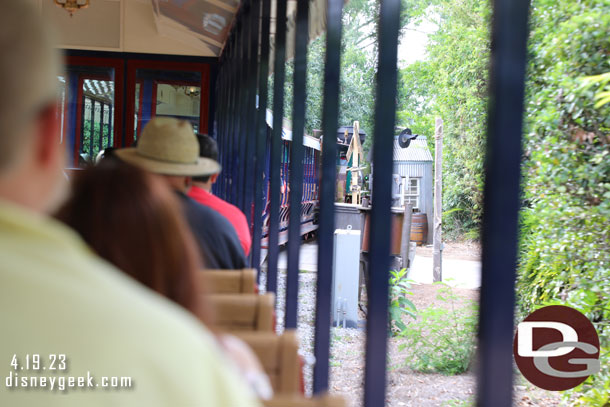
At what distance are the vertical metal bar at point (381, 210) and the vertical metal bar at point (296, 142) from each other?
137cm

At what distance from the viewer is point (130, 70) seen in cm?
961

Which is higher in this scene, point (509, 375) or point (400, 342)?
point (509, 375)

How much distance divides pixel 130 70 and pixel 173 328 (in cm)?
956

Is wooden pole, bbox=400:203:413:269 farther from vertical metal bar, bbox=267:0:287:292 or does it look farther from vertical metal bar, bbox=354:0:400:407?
vertical metal bar, bbox=354:0:400:407

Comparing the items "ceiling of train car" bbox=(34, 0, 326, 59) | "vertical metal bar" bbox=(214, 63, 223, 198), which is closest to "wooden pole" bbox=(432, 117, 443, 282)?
"vertical metal bar" bbox=(214, 63, 223, 198)

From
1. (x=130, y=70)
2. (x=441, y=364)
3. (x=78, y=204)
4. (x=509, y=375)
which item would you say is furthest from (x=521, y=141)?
(x=130, y=70)

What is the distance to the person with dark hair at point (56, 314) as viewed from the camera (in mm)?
458

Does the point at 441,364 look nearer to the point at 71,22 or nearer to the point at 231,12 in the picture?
the point at 231,12

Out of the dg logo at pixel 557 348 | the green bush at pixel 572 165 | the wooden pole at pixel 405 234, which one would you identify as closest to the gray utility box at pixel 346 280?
the wooden pole at pixel 405 234

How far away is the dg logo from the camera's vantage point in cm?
552

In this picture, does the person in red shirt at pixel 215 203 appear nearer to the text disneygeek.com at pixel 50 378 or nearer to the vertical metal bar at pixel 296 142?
the vertical metal bar at pixel 296 142

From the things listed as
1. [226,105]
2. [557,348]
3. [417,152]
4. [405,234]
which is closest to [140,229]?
[557,348]

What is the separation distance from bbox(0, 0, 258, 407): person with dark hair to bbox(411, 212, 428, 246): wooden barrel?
19.4m

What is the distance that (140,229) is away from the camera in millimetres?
806
